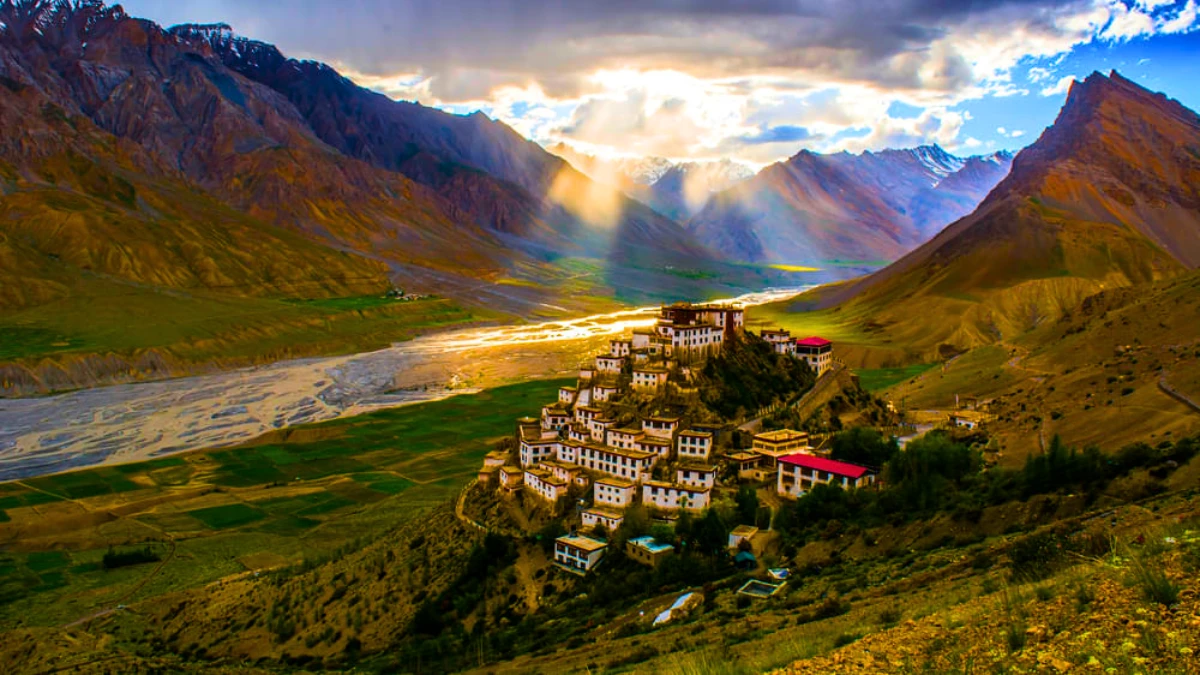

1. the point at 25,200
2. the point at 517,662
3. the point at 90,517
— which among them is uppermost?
the point at 25,200

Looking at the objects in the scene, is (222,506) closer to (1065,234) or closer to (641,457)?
(641,457)

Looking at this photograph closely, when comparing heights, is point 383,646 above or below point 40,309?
below

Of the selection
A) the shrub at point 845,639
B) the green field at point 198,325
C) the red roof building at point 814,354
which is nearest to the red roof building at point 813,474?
the red roof building at point 814,354

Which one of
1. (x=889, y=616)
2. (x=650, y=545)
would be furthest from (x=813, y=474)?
(x=889, y=616)

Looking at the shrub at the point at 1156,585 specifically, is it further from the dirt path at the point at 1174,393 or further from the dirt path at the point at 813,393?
the dirt path at the point at 1174,393

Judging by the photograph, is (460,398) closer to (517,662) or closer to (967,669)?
(517,662)

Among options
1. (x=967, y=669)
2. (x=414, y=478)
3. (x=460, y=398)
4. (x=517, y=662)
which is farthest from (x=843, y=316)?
(x=967, y=669)
